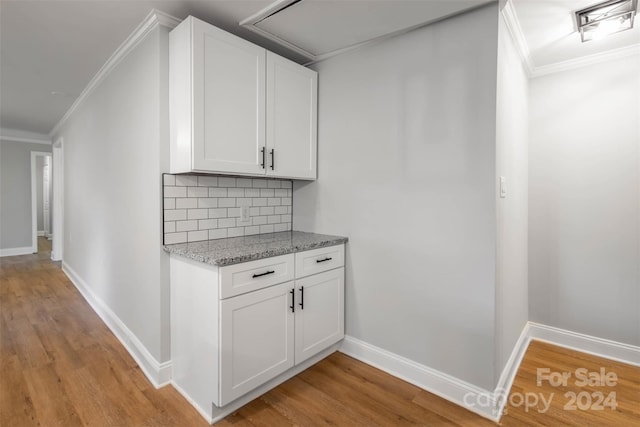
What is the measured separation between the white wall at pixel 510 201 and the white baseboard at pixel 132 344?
80.2 inches

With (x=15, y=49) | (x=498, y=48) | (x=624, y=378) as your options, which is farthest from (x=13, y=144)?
(x=624, y=378)

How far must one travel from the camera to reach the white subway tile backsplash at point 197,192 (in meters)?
2.13

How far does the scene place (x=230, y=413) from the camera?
1.76 m

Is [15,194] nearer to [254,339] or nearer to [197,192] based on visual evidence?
[197,192]

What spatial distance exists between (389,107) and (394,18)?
1.68ft

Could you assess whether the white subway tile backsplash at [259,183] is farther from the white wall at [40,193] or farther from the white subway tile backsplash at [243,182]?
the white wall at [40,193]

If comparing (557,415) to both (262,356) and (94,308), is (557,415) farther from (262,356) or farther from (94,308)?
(94,308)

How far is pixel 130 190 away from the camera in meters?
2.33

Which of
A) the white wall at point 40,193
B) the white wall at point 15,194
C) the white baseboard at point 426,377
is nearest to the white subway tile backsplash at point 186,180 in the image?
the white baseboard at point 426,377

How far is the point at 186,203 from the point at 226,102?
0.72m

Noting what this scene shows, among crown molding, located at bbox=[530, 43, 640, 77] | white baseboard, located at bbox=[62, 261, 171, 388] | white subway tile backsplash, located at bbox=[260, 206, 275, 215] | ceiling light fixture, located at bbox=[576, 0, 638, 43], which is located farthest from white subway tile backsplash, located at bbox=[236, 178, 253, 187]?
crown molding, located at bbox=[530, 43, 640, 77]

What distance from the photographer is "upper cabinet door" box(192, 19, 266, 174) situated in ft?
5.98

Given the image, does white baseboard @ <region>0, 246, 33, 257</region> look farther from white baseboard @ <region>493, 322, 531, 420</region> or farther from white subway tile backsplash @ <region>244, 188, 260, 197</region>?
white baseboard @ <region>493, 322, 531, 420</region>

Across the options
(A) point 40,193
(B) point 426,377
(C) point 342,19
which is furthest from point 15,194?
(B) point 426,377
